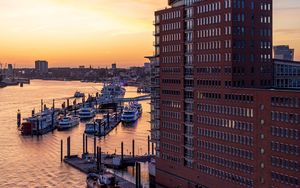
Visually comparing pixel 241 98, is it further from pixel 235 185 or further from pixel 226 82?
pixel 235 185

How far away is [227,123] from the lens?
4722 centimetres

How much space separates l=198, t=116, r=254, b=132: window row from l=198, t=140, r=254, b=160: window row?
1785 millimetres

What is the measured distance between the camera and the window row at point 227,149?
147ft

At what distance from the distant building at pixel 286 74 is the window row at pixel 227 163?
8.42m

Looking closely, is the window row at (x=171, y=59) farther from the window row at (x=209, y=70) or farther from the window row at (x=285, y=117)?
the window row at (x=285, y=117)

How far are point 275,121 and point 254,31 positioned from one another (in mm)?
10183

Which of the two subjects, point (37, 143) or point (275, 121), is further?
point (37, 143)

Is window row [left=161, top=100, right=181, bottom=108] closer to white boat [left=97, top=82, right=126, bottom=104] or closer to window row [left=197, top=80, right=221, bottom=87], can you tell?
window row [left=197, top=80, right=221, bottom=87]

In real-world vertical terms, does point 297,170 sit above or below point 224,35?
below

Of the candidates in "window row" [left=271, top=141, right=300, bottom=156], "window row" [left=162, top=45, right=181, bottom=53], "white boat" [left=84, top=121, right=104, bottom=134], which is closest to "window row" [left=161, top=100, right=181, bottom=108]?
"window row" [left=162, top=45, right=181, bottom=53]

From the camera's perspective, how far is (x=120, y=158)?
70.8 metres

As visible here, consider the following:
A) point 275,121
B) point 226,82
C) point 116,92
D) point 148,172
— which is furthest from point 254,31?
point 116,92

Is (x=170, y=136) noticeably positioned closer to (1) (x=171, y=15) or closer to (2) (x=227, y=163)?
(2) (x=227, y=163)

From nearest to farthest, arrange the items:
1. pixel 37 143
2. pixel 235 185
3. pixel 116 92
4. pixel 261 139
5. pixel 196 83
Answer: pixel 261 139
pixel 235 185
pixel 196 83
pixel 37 143
pixel 116 92
